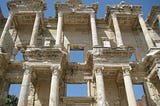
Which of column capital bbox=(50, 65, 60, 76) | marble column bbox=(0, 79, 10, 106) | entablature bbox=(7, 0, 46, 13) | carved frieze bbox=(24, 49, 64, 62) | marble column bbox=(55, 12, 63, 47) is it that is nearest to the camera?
column capital bbox=(50, 65, 60, 76)

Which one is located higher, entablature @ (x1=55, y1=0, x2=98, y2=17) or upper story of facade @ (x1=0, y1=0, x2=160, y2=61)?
entablature @ (x1=55, y1=0, x2=98, y2=17)

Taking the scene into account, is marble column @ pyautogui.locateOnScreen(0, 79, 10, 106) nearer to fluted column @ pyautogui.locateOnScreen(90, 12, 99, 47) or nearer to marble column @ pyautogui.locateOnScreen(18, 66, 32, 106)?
marble column @ pyautogui.locateOnScreen(18, 66, 32, 106)

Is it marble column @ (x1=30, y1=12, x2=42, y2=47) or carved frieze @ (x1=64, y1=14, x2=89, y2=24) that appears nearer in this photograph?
marble column @ (x1=30, y1=12, x2=42, y2=47)

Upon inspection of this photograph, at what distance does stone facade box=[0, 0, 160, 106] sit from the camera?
13812 millimetres

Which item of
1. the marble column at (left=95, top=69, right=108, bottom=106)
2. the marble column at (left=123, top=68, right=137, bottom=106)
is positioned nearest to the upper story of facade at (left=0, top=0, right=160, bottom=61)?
the marble column at (left=95, top=69, right=108, bottom=106)

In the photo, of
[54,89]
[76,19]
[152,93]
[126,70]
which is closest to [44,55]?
[54,89]

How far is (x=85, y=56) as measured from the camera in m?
17.0

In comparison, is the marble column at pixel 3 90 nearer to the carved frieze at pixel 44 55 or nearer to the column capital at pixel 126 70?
the carved frieze at pixel 44 55

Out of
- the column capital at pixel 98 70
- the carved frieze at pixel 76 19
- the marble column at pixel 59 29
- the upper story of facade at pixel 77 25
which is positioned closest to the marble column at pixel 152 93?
the upper story of facade at pixel 77 25

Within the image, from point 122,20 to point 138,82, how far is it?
6.70m

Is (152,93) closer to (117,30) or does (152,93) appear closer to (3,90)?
(117,30)

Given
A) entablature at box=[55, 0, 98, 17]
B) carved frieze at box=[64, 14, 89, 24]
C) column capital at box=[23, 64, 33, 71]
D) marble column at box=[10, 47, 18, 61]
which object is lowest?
column capital at box=[23, 64, 33, 71]

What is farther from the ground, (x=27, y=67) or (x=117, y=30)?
(x=117, y=30)

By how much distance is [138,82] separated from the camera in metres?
15.7
